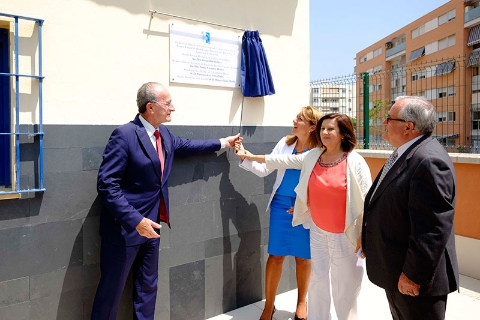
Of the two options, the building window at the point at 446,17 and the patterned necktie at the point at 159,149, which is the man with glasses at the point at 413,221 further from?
the building window at the point at 446,17

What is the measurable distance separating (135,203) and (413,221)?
1.64 meters

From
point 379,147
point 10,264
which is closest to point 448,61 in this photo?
point 379,147

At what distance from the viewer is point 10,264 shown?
241cm

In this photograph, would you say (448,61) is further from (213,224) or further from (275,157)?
(213,224)

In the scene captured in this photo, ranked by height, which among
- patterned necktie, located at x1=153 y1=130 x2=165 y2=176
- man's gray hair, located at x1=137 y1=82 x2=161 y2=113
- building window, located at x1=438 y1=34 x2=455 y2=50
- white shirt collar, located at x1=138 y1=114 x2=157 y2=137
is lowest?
patterned necktie, located at x1=153 y1=130 x2=165 y2=176

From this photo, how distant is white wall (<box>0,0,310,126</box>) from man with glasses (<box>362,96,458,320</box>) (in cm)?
158

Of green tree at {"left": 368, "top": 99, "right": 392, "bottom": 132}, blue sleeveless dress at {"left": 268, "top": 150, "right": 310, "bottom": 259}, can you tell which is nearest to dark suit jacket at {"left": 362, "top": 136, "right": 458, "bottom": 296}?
blue sleeveless dress at {"left": 268, "top": 150, "right": 310, "bottom": 259}

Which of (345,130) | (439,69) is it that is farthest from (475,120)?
(345,130)

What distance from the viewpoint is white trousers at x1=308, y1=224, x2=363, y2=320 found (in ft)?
8.68

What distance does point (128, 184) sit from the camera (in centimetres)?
253

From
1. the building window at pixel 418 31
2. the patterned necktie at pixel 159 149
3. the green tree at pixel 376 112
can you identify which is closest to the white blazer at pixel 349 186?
the patterned necktie at pixel 159 149

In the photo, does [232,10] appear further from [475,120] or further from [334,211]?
[475,120]

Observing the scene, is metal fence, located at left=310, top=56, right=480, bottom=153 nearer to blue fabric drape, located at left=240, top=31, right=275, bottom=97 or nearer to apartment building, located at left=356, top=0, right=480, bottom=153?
apartment building, located at left=356, top=0, right=480, bottom=153

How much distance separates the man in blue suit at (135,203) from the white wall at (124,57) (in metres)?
0.32
